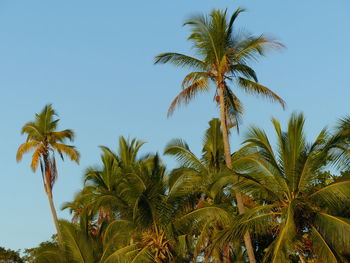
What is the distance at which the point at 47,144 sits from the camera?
3241 centimetres

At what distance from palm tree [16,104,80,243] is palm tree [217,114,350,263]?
16.1 m

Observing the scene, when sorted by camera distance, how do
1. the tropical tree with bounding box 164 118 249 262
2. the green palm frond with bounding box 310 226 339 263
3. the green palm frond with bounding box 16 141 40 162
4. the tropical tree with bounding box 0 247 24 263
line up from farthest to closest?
the tropical tree with bounding box 0 247 24 263 → the green palm frond with bounding box 16 141 40 162 → the tropical tree with bounding box 164 118 249 262 → the green palm frond with bounding box 310 226 339 263

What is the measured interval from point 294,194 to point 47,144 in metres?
18.4

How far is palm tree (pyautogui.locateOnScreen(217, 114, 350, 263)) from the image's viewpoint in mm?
16641

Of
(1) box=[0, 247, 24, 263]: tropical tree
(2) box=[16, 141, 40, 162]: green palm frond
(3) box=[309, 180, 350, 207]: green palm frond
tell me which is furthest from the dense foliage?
→ (1) box=[0, 247, 24, 263]: tropical tree

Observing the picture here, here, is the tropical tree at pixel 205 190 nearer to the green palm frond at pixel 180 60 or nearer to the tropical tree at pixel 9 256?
the green palm frond at pixel 180 60

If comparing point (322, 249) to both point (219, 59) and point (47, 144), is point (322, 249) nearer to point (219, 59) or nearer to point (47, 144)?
point (219, 59)

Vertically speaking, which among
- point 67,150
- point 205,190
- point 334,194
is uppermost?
point 67,150

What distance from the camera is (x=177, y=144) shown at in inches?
945

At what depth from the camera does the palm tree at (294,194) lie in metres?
16.6

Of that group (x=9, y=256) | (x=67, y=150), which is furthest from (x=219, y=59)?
(x=9, y=256)

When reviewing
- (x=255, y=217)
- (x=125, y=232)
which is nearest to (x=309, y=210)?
(x=255, y=217)

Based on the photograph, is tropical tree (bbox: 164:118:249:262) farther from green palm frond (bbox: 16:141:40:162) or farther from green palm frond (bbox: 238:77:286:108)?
green palm frond (bbox: 16:141:40:162)

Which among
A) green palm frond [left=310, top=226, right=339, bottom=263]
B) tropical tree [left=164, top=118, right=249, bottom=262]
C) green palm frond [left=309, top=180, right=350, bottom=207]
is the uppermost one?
tropical tree [left=164, top=118, right=249, bottom=262]
